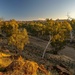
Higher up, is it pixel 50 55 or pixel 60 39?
pixel 60 39

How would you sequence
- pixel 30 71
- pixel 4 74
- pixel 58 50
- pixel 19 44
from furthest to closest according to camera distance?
pixel 58 50
pixel 19 44
pixel 30 71
pixel 4 74

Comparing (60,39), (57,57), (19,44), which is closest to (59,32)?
(60,39)

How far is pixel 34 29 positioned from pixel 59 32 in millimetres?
47415

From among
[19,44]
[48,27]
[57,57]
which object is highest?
[48,27]

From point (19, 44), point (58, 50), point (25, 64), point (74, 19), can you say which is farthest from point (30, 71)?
point (74, 19)

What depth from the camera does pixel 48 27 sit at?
2207 inches

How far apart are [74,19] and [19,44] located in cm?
4168

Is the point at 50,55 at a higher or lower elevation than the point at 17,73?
lower

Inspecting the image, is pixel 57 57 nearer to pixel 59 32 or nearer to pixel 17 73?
pixel 59 32

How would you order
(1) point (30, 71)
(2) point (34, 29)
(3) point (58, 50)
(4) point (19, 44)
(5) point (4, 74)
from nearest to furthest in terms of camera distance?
(5) point (4, 74) < (1) point (30, 71) < (4) point (19, 44) < (3) point (58, 50) < (2) point (34, 29)

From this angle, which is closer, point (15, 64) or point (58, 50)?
point (15, 64)

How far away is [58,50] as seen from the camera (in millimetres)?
60156

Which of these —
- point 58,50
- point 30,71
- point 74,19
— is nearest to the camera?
point 30,71

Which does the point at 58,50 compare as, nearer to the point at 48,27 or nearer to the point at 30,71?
the point at 48,27
